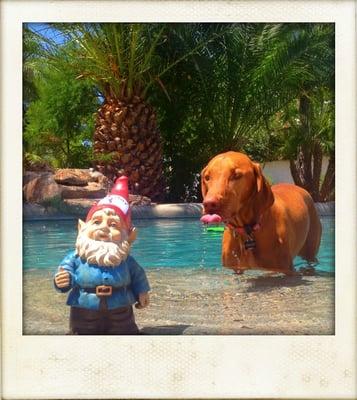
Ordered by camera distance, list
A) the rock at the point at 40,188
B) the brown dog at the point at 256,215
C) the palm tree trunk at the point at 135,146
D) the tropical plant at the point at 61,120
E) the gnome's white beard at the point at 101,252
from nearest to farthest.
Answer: the gnome's white beard at the point at 101,252, the brown dog at the point at 256,215, the rock at the point at 40,188, the tropical plant at the point at 61,120, the palm tree trunk at the point at 135,146

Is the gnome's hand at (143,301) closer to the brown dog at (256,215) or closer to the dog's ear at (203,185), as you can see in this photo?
the brown dog at (256,215)

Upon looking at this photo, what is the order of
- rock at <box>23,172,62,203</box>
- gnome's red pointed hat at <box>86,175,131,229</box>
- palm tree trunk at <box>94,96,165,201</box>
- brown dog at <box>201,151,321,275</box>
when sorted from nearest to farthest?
1. gnome's red pointed hat at <box>86,175,131,229</box>
2. brown dog at <box>201,151,321,275</box>
3. rock at <box>23,172,62,203</box>
4. palm tree trunk at <box>94,96,165,201</box>

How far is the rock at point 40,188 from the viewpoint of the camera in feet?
20.0

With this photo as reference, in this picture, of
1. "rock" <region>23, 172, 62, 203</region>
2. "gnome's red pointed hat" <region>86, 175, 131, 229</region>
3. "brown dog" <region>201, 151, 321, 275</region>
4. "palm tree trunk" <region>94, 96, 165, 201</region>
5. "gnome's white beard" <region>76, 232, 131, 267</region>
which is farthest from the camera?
"palm tree trunk" <region>94, 96, 165, 201</region>

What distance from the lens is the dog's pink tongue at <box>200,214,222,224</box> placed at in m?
6.00

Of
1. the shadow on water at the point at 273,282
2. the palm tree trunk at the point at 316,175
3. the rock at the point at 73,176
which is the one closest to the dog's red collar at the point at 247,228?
the shadow on water at the point at 273,282

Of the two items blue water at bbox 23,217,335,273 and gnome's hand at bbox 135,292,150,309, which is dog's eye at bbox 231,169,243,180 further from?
gnome's hand at bbox 135,292,150,309

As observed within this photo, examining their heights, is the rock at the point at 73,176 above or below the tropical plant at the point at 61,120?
below

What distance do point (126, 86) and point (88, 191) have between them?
2.95 ft

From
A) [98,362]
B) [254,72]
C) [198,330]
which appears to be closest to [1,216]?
[98,362]

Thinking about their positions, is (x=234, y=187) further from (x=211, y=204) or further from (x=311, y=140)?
(x=311, y=140)

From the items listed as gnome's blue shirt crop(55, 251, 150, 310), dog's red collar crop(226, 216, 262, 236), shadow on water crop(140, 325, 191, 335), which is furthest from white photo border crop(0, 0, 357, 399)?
dog's red collar crop(226, 216, 262, 236)

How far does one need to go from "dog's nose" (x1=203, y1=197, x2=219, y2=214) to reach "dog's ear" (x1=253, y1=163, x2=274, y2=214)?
0.34m

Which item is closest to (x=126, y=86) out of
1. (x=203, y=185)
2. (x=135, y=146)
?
(x=135, y=146)
